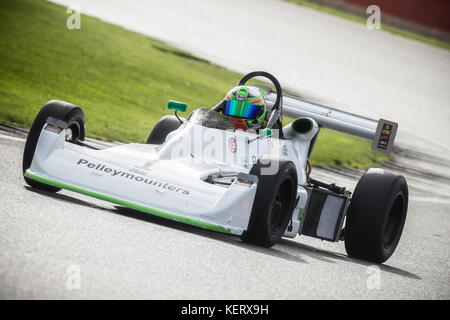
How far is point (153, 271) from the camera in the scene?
17.3ft

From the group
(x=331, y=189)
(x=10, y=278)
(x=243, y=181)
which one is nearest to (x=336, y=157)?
(x=331, y=189)

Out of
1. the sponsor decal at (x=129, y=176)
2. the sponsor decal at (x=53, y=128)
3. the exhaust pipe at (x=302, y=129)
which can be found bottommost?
the sponsor decal at (x=129, y=176)

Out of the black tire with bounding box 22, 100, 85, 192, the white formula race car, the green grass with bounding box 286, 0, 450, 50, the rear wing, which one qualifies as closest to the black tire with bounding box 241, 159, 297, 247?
the white formula race car

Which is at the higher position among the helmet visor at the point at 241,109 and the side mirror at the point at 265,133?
the helmet visor at the point at 241,109

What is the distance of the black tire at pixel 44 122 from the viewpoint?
734cm

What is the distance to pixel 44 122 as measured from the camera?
7375 mm

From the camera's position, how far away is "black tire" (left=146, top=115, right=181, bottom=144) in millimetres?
9336

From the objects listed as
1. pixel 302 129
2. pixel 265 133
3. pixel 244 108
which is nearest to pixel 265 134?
pixel 265 133

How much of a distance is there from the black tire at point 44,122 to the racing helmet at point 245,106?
1476 millimetres

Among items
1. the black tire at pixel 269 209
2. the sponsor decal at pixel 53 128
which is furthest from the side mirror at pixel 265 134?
the sponsor decal at pixel 53 128

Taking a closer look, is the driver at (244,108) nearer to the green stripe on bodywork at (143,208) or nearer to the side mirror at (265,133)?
the side mirror at (265,133)

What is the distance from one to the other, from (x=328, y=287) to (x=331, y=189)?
245 cm

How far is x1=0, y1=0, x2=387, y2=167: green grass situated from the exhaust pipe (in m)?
4.00

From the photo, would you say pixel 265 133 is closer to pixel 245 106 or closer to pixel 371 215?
pixel 245 106
